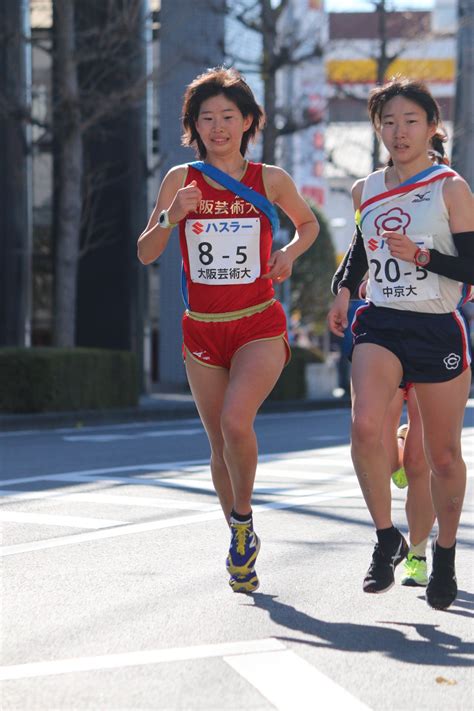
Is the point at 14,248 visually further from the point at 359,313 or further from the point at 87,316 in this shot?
the point at 359,313

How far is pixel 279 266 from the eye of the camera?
18.3 feet

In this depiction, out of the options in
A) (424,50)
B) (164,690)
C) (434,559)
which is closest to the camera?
(164,690)

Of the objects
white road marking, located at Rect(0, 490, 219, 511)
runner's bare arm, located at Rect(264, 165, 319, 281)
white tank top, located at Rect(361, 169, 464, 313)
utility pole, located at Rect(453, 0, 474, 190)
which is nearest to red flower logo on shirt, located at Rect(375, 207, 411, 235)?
white tank top, located at Rect(361, 169, 464, 313)

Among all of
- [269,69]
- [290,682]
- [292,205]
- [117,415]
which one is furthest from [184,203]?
[269,69]

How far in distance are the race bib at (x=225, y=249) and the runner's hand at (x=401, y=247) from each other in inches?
27.4

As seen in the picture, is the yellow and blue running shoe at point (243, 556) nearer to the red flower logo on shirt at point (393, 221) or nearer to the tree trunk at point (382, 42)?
the red flower logo on shirt at point (393, 221)

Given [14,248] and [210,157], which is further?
[14,248]

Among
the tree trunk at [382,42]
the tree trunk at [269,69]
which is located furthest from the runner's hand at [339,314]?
the tree trunk at [382,42]

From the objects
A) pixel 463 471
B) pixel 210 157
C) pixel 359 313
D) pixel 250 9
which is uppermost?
pixel 250 9

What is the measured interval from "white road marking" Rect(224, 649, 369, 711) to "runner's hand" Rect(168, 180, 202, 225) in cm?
178

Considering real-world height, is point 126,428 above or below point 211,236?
below

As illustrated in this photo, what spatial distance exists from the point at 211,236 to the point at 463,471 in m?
1.31

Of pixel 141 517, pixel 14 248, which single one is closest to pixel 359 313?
pixel 141 517

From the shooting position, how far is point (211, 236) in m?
5.71
